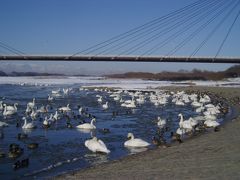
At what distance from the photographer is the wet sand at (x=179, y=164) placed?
7.72 m

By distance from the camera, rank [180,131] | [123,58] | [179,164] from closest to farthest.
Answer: [179,164], [180,131], [123,58]

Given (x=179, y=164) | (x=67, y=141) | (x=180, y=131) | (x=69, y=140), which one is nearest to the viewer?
(x=179, y=164)

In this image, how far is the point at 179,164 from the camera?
8.70 metres

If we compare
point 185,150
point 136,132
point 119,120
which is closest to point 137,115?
point 119,120

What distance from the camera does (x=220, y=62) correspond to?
3253 cm

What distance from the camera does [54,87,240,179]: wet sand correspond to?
7723 mm

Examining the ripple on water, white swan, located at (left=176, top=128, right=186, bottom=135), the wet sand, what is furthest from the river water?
the wet sand

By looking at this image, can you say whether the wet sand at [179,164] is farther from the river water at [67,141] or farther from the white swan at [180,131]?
the white swan at [180,131]

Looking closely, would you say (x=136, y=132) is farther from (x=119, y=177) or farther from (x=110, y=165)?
(x=119, y=177)

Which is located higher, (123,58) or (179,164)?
(123,58)

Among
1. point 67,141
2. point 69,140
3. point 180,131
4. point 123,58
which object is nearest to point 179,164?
point 67,141

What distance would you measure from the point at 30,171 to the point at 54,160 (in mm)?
1183

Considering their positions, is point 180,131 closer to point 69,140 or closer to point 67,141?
point 69,140

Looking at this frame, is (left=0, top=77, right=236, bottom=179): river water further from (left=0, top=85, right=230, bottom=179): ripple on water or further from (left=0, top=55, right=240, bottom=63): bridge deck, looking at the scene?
(left=0, top=55, right=240, bottom=63): bridge deck
